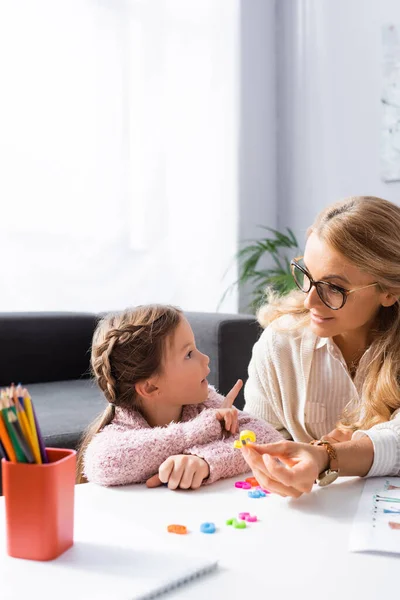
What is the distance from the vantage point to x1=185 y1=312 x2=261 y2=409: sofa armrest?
2.46 metres

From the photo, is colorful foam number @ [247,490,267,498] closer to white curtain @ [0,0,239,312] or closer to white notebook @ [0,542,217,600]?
white notebook @ [0,542,217,600]

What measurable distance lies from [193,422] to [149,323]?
0.68ft

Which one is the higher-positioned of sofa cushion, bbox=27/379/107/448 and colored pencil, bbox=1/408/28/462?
colored pencil, bbox=1/408/28/462

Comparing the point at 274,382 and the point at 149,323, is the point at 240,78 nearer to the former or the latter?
the point at 274,382

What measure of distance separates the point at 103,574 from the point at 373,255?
93cm

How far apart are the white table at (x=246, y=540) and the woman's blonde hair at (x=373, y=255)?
0.39m

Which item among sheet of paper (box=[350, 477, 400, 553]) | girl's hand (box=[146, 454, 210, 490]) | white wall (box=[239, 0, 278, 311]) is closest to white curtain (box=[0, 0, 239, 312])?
white wall (box=[239, 0, 278, 311])

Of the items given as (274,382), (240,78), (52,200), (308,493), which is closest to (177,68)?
(240,78)

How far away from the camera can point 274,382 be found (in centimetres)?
160

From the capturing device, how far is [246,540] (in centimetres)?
76

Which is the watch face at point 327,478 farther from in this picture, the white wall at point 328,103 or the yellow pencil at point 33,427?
the white wall at point 328,103

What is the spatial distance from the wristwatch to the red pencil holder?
40 centimetres

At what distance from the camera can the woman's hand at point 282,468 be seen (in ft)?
2.93

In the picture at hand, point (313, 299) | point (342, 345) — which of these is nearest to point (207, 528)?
point (313, 299)
